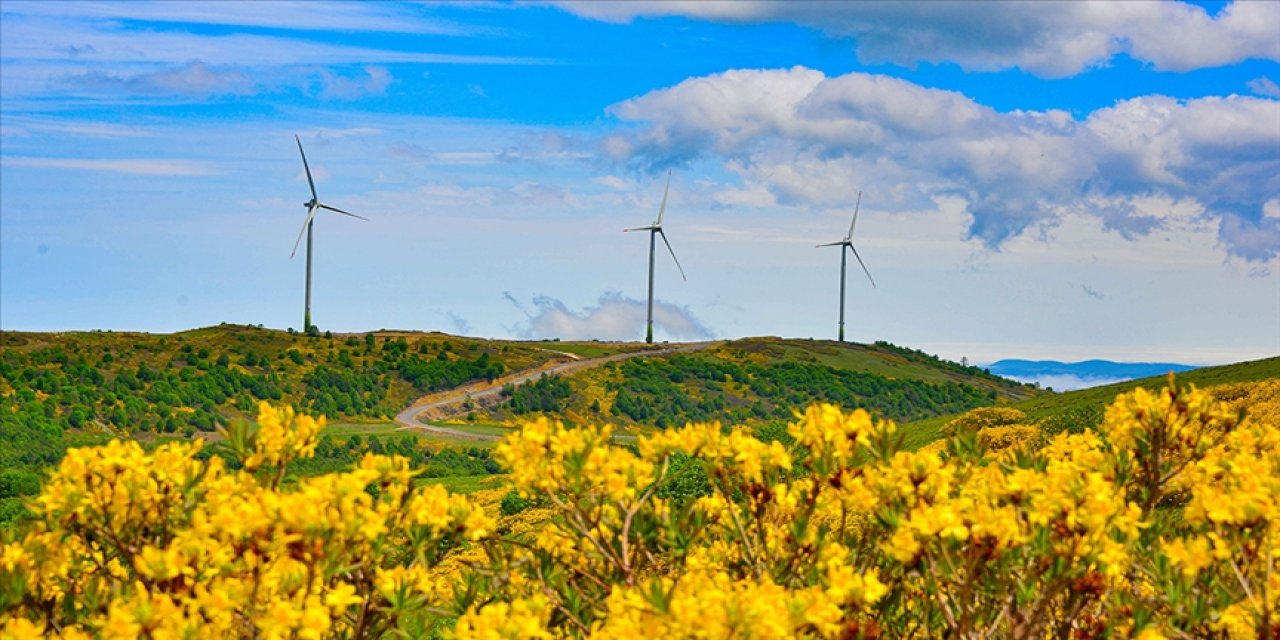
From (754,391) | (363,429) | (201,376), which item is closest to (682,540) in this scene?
(363,429)

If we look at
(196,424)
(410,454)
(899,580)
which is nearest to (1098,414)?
(899,580)

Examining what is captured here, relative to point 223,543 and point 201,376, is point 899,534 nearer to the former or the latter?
point 223,543

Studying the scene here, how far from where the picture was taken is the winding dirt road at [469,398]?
381ft

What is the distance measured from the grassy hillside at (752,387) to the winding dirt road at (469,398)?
2.72 metres

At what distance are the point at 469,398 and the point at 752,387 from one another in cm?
3987

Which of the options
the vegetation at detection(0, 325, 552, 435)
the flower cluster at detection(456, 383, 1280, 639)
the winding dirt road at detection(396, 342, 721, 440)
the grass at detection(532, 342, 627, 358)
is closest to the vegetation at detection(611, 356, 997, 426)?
the winding dirt road at detection(396, 342, 721, 440)

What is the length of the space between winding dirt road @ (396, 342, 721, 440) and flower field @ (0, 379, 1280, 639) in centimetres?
9781

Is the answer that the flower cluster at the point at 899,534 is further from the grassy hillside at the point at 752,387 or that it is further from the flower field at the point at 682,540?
the grassy hillside at the point at 752,387

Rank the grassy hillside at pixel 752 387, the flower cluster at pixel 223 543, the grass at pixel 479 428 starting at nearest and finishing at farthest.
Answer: the flower cluster at pixel 223 543
the grass at pixel 479 428
the grassy hillside at pixel 752 387

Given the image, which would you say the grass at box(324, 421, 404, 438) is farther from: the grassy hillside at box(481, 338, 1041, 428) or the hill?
the grassy hillside at box(481, 338, 1041, 428)

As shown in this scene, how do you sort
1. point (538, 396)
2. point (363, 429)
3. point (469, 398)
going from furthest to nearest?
point (538, 396)
point (469, 398)
point (363, 429)

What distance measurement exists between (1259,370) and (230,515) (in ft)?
174

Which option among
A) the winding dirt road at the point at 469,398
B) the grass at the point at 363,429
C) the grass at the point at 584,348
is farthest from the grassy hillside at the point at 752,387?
the grass at the point at 363,429

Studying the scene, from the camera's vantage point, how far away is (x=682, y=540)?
9914mm
